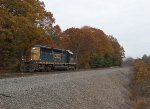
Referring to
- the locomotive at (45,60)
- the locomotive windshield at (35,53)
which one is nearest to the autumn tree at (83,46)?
the locomotive at (45,60)

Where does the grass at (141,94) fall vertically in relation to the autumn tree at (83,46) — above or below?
below

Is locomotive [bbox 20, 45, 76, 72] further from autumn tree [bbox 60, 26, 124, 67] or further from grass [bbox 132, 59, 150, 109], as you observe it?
autumn tree [bbox 60, 26, 124, 67]

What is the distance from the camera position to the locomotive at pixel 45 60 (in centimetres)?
4094

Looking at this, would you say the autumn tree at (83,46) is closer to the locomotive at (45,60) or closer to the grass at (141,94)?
the grass at (141,94)

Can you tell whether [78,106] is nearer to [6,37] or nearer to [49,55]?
[6,37]

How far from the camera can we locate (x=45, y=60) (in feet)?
145

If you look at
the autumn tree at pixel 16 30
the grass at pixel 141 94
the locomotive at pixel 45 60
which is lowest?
the grass at pixel 141 94

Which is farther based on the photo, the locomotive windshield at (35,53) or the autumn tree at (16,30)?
the locomotive windshield at (35,53)

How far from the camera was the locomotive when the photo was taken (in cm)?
4094

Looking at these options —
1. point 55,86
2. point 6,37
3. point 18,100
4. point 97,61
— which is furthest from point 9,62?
point 97,61

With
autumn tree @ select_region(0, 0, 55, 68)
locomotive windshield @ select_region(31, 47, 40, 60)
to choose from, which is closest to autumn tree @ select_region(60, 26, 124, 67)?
locomotive windshield @ select_region(31, 47, 40, 60)

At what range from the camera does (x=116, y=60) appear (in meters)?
116

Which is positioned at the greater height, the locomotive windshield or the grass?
the locomotive windshield

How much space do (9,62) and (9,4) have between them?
21.5 ft
